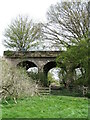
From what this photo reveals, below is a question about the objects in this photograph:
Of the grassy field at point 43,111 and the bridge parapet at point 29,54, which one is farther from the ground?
the bridge parapet at point 29,54

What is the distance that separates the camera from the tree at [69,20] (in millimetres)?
17688

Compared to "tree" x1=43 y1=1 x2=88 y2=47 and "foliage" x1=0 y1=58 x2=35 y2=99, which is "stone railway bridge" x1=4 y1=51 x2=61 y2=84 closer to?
"tree" x1=43 y1=1 x2=88 y2=47

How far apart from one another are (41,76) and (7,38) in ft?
19.0

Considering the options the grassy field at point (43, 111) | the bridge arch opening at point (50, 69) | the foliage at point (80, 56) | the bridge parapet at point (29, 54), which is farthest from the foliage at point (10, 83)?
the bridge parapet at point (29, 54)

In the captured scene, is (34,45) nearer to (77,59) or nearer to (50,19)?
(50,19)

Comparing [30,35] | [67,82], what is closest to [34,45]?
[30,35]

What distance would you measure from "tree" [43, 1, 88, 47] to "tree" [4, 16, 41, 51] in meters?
2.67

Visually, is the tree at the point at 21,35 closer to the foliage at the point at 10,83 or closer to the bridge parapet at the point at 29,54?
the bridge parapet at the point at 29,54

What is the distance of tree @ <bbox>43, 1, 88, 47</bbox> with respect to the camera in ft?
58.0

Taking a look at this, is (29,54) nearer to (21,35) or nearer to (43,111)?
(21,35)

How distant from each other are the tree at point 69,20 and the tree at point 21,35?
2.67m

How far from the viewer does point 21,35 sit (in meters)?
21.1

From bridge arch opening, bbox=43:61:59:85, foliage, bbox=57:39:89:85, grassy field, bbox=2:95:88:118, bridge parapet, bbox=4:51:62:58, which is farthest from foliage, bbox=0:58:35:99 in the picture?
bridge parapet, bbox=4:51:62:58

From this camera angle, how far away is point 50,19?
61.6 ft
